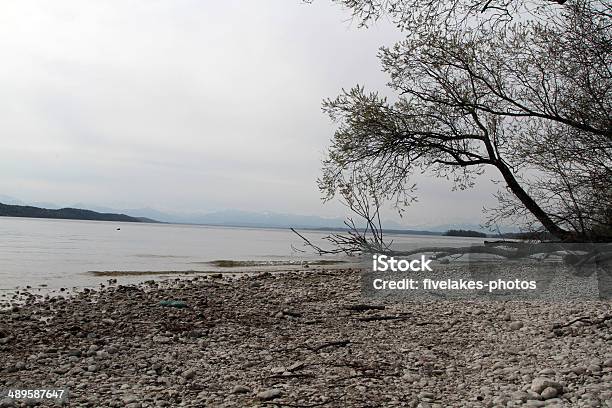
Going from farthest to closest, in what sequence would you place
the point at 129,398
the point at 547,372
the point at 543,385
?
the point at 129,398, the point at 547,372, the point at 543,385

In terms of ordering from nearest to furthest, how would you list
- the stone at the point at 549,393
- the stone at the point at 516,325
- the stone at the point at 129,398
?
1. the stone at the point at 549,393
2. the stone at the point at 129,398
3. the stone at the point at 516,325

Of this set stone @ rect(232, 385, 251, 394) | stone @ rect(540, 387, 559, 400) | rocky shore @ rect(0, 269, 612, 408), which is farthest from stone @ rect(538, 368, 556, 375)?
stone @ rect(232, 385, 251, 394)

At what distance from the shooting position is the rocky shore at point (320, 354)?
19.4 feet

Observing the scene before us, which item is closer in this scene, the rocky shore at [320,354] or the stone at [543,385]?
the stone at [543,385]

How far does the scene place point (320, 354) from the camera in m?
7.76

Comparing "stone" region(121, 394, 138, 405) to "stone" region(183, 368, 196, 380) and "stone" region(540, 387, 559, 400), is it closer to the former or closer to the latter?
"stone" region(183, 368, 196, 380)

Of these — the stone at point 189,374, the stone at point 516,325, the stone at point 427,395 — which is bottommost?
the stone at point 189,374

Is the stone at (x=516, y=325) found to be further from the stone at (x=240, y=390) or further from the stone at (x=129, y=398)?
the stone at (x=129, y=398)

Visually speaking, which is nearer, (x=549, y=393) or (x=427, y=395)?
(x=549, y=393)

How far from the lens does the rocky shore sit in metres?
5.91

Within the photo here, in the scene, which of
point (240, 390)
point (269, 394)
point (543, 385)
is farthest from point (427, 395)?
point (240, 390)

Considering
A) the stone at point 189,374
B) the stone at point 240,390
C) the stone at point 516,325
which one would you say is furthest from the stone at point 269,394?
the stone at point 516,325

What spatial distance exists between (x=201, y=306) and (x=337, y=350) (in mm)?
5773

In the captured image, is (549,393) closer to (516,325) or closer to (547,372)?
(547,372)
